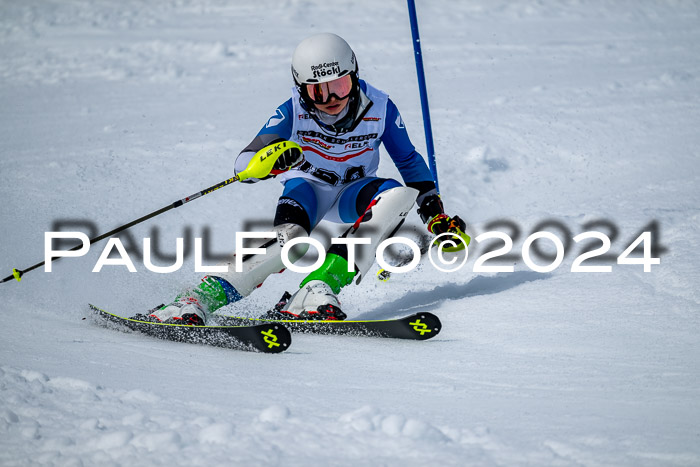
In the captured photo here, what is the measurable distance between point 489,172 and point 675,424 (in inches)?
196

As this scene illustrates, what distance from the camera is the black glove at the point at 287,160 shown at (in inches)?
147

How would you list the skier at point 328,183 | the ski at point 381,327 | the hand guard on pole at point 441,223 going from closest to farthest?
the ski at point 381,327
the skier at point 328,183
the hand guard on pole at point 441,223

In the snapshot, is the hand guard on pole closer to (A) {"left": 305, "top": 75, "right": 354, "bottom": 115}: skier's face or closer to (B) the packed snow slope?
(B) the packed snow slope

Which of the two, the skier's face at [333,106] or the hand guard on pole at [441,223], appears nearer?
the skier's face at [333,106]

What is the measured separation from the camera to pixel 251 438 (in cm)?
225

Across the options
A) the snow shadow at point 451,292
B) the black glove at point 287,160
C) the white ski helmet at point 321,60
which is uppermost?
the white ski helmet at point 321,60

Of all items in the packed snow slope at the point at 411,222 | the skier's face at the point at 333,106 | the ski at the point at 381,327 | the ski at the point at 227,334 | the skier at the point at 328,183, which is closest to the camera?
the packed snow slope at the point at 411,222

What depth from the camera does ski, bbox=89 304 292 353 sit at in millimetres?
3246

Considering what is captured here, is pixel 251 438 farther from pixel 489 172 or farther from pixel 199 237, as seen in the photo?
pixel 489 172

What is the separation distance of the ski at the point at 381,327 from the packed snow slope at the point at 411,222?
0.05 meters

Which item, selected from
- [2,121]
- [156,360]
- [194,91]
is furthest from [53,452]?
[194,91]

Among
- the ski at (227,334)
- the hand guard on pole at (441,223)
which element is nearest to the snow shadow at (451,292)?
the hand guard on pole at (441,223)

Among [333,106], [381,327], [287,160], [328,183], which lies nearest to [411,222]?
[328,183]

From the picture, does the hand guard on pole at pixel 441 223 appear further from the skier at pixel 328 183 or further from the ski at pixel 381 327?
the ski at pixel 381 327
